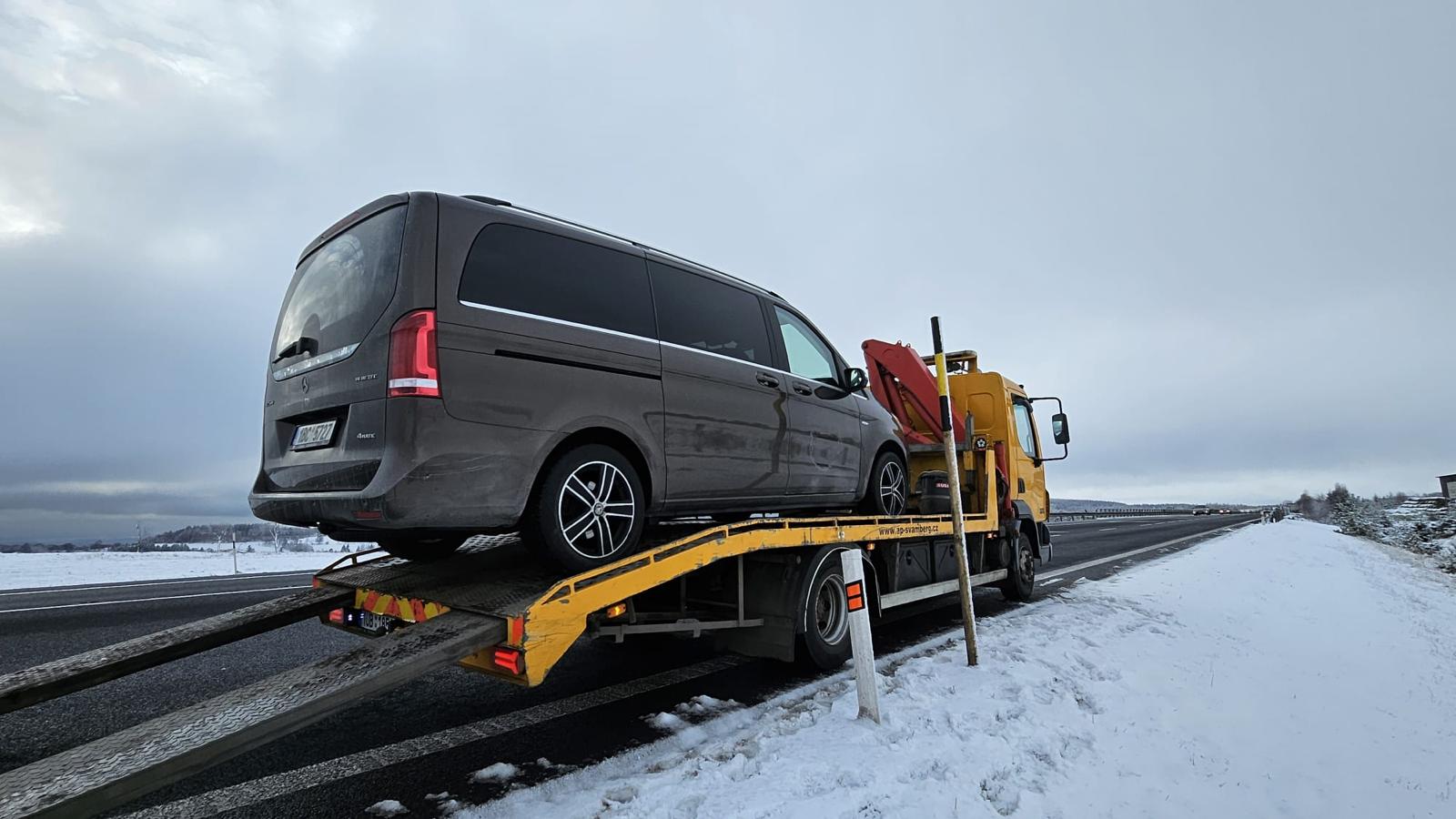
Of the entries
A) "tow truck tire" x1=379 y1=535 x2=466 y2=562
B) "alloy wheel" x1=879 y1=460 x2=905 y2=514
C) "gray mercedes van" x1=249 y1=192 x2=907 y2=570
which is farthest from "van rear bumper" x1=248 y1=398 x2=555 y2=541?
"alloy wheel" x1=879 y1=460 x2=905 y2=514

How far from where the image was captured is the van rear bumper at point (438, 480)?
2828mm

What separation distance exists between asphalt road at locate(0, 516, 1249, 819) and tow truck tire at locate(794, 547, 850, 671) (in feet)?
0.81

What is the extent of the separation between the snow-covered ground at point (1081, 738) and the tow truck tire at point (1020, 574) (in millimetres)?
669

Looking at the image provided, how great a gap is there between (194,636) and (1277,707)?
6611 millimetres

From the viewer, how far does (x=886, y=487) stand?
20.0 feet

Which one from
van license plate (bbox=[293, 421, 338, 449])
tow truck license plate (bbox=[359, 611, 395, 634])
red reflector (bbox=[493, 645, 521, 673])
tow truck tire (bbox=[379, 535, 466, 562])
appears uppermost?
van license plate (bbox=[293, 421, 338, 449])

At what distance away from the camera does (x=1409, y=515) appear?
128 feet

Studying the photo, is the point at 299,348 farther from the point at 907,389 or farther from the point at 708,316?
the point at 907,389

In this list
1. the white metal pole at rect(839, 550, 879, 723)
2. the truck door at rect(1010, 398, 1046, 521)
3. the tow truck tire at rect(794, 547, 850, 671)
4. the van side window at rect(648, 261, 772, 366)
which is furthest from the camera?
the truck door at rect(1010, 398, 1046, 521)

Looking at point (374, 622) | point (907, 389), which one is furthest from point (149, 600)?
point (907, 389)

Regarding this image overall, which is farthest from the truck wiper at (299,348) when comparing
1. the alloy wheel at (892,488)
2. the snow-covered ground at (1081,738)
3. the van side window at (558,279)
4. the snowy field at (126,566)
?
the snowy field at (126,566)

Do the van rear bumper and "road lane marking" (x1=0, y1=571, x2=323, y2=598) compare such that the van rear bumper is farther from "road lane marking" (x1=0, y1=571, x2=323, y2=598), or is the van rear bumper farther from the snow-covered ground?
"road lane marking" (x1=0, y1=571, x2=323, y2=598)

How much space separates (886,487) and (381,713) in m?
4.11

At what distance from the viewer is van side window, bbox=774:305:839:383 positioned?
5238 mm
